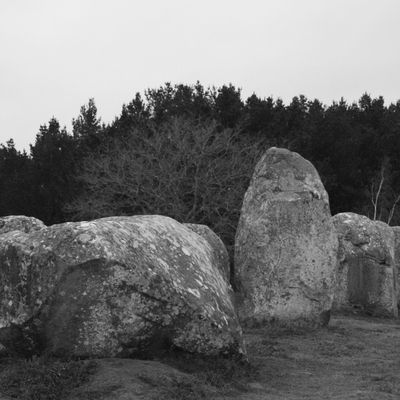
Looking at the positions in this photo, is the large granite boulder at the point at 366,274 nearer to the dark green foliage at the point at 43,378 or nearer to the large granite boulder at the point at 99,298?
the large granite boulder at the point at 99,298

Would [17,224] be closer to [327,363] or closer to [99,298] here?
[327,363]

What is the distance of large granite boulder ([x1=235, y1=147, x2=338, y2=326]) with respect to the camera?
13.0m

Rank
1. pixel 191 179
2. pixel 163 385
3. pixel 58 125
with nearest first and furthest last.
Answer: pixel 163 385 < pixel 191 179 < pixel 58 125

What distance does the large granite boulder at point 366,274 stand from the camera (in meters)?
17.3

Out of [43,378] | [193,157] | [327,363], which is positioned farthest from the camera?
[193,157]

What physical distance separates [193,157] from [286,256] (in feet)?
68.4

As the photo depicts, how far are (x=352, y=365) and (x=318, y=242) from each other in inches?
151

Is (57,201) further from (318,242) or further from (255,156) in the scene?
(318,242)

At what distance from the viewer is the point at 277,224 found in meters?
13.1

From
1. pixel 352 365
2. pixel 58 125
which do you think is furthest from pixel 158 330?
pixel 58 125


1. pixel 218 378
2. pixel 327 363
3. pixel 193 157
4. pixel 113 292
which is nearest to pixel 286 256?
pixel 327 363

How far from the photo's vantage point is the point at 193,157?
1321 inches

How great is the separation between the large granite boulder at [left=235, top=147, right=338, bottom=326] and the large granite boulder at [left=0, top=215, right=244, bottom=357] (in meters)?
4.97

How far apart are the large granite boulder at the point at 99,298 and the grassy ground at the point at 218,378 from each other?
241mm
